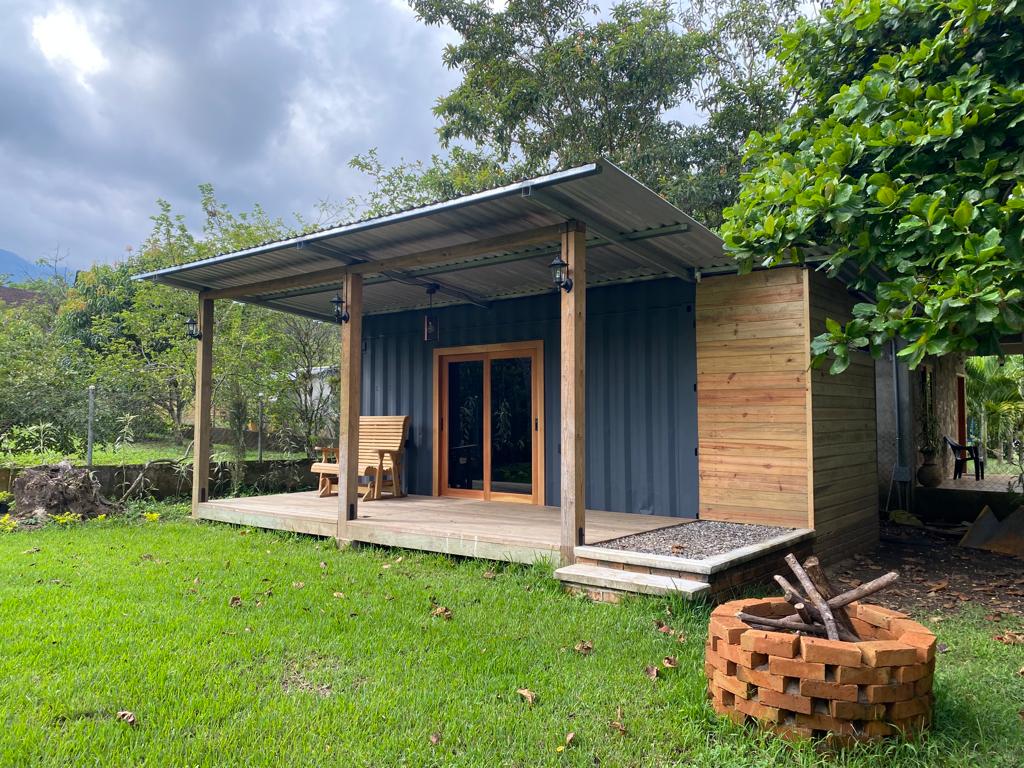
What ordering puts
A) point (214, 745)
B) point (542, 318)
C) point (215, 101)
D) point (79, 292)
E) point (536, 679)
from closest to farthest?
point (214, 745), point (536, 679), point (542, 318), point (79, 292), point (215, 101)

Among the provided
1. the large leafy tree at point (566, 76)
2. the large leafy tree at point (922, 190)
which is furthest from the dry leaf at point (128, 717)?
the large leafy tree at point (566, 76)

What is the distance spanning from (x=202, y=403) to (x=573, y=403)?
4607mm

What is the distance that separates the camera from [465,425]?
7.95 m

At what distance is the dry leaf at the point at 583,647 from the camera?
3.13m

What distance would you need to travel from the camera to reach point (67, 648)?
9.89 ft

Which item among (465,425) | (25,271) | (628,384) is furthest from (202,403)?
(25,271)

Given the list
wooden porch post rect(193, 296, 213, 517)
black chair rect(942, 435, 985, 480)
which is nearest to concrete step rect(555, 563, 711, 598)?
wooden porch post rect(193, 296, 213, 517)

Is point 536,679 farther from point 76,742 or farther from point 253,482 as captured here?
point 253,482

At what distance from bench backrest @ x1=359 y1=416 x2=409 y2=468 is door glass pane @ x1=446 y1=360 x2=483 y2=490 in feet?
1.92

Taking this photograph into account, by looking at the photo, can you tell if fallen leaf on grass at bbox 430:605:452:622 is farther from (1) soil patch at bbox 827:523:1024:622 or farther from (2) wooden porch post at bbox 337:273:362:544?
(1) soil patch at bbox 827:523:1024:622

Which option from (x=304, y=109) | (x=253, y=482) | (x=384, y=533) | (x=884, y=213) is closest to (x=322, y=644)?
(x=384, y=533)

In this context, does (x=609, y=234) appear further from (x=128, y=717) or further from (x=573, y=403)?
(x=128, y=717)

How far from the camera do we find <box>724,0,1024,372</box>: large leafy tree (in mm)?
2385

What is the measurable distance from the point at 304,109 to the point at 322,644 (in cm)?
3192
